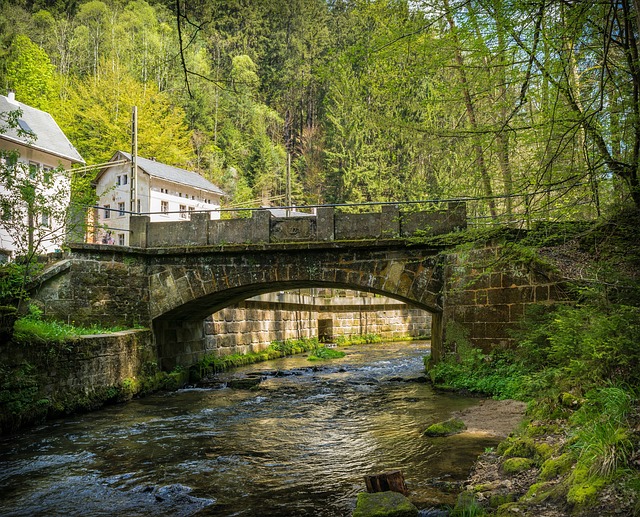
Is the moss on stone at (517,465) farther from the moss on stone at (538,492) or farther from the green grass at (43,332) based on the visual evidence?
the green grass at (43,332)

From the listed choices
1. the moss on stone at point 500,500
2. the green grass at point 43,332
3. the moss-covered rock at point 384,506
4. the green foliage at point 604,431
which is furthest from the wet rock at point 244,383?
the moss on stone at point 500,500

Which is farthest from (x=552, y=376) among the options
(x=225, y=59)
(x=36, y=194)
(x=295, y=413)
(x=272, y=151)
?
(x=225, y=59)

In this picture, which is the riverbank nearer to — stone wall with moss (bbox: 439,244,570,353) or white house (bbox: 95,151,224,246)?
stone wall with moss (bbox: 439,244,570,353)

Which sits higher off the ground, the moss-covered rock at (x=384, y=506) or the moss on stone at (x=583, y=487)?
the moss on stone at (x=583, y=487)

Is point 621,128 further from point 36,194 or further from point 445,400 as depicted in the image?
point 36,194

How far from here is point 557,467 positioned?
13.9ft

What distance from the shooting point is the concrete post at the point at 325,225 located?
1208cm

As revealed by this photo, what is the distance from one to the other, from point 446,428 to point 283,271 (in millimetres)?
5813

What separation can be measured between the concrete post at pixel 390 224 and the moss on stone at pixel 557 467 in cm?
761

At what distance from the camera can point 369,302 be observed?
1033 inches

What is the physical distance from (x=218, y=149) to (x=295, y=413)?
34582 millimetres

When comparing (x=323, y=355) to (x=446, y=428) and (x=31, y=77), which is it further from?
(x=31, y=77)

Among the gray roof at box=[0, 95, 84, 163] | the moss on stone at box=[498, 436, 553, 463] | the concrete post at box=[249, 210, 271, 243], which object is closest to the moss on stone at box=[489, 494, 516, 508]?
the moss on stone at box=[498, 436, 553, 463]

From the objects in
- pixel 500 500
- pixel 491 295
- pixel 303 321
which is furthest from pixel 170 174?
pixel 500 500
